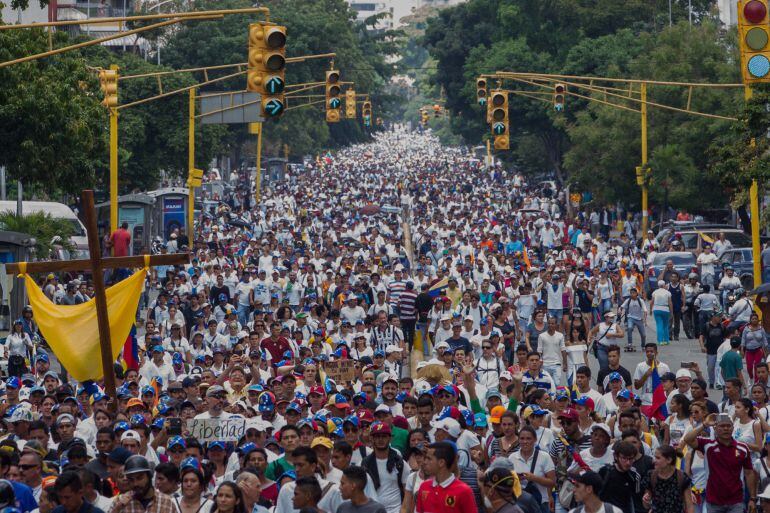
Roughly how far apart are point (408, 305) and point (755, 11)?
10158 millimetres

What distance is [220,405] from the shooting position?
1384 cm

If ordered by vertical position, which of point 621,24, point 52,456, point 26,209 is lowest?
point 52,456

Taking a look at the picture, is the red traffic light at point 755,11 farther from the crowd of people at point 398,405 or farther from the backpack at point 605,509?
the backpack at point 605,509

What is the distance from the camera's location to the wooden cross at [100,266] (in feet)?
44.3

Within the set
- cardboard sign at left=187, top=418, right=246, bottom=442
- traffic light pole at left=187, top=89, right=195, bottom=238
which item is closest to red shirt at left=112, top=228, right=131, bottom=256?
traffic light pole at left=187, top=89, right=195, bottom=238

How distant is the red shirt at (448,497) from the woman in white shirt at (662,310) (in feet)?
56.9

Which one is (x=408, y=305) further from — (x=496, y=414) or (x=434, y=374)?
(x=496, y=414)

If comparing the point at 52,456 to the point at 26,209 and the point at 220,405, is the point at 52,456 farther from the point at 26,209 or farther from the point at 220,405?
the point at 26,209

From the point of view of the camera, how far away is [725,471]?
12.0 metres

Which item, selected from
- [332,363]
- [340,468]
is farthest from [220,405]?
[332,363]

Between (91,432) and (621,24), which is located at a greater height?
(621,24)

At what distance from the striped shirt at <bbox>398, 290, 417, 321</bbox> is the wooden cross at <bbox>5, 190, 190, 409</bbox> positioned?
11.1m

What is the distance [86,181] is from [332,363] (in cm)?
1543

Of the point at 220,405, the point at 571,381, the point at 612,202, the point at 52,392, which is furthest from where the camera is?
the point at 612,202
